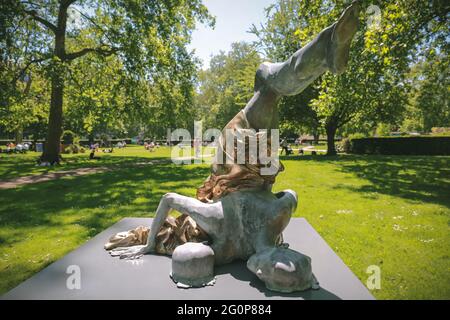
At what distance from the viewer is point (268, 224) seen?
4.14 m

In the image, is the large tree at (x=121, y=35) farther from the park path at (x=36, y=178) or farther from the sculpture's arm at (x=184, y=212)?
the sculpture's arm at (x=184, y=212)

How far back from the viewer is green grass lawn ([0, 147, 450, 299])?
5.61 meters

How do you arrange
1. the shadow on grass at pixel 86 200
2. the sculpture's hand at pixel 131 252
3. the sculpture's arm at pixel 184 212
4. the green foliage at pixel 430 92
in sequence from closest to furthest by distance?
the sculpture's arm at pixel 184 212
the sculpture's hand at pixel 131 252
the shadow on grass at pixel 86 200
the green foliage at pixel 430 92

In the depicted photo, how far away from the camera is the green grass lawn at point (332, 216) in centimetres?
561

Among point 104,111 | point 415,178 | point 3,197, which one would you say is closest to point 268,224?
point 3,197

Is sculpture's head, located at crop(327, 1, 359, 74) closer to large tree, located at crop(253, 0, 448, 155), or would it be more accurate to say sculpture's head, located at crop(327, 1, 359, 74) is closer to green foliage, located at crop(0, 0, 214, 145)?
large tree, located at crop(253, 0, 448, 155)

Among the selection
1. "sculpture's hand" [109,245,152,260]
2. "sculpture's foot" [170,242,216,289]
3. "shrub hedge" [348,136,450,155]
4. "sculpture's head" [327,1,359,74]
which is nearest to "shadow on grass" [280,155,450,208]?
"sculpture's head" [327,1,359,74]

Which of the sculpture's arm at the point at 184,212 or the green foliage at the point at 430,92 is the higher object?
the green foliage at the point at 430,92

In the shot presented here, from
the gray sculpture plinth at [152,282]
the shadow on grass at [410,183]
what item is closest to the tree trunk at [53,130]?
the shadow on grass at [410,183]

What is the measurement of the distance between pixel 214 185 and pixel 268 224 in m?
1.03

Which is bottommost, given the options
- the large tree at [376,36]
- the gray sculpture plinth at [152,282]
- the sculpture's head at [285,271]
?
the gray sculpture plinth at [152,282]

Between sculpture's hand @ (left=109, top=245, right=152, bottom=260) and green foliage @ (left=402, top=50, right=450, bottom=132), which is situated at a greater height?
green foliage @ (left=402, top=50, right=450, bottom=132)

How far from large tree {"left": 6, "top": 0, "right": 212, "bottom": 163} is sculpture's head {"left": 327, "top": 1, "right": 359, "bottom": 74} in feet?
57.4
